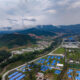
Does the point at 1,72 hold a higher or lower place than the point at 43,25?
lower

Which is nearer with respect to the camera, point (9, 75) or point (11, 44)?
point (9, 75)

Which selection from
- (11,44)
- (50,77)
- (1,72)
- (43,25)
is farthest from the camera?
(43,25)

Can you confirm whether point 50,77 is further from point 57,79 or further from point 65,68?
point 65,68

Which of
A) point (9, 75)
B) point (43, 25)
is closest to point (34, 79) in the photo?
point (9, 75)

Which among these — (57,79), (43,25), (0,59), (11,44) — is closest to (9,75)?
(0,59)

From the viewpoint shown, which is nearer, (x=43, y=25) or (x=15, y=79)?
(x=15, y=79)

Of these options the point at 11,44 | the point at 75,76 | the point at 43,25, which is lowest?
the point at 75,76

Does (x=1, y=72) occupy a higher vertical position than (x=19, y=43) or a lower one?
lower

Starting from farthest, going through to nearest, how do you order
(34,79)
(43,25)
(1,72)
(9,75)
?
(43,25), (1,72), (9,75), (34,79)

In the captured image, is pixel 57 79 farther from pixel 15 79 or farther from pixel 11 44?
pixel 11 44
